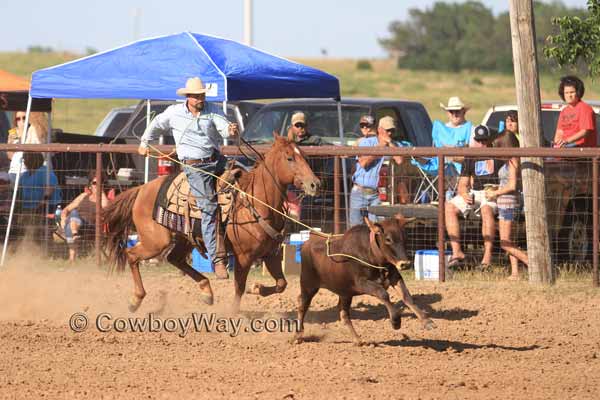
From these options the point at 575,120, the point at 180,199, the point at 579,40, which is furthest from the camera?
the point at 579,40

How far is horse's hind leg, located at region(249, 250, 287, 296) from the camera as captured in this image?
10.4 metres

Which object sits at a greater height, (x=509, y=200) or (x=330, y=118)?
(x=330, y=118)

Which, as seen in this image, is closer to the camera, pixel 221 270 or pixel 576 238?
pixel 221 270

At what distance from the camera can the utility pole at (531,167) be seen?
12.1 m

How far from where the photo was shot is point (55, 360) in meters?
8.73

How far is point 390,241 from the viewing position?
900 centimetres

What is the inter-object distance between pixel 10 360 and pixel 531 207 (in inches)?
242

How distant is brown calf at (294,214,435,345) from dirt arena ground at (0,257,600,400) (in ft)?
1.27

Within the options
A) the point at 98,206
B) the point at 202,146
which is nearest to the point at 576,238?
the point at 202,146

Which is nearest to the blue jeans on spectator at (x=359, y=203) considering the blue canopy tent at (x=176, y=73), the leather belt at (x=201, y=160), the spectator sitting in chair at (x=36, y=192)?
the blue canopy tent at (x=176, y=73)

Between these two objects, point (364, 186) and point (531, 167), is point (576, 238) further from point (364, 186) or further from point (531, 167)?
point (364, 186)

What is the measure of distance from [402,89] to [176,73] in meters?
43.1

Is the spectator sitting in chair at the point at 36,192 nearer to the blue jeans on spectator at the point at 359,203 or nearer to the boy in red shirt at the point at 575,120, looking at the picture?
the blue jeans on spectator at the point at 359,203

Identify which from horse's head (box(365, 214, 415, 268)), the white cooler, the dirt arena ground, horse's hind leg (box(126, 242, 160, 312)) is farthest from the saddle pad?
the white cooler
